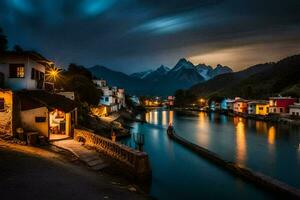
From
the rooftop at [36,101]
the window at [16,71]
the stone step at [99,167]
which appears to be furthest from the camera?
the window at [16,71]

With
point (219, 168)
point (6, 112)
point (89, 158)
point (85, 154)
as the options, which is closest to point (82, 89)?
point (6, 112)

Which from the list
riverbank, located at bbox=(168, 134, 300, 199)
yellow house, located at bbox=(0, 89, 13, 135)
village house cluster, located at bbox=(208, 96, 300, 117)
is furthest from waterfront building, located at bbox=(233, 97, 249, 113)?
yellow house, located at bbox=(0, 89, 13, 135)

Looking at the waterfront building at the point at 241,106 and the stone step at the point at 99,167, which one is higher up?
the waterfront building at the point at 241,106

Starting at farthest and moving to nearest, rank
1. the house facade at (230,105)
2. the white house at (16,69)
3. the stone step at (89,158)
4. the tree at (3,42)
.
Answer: the house facade at (230,105), the tree at (3,42), the white house at (16,69), the stone step at (89,158)

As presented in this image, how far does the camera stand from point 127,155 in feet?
79.7

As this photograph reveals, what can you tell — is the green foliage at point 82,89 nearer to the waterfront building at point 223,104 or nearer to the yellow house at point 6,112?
the yellow house at point 6,112

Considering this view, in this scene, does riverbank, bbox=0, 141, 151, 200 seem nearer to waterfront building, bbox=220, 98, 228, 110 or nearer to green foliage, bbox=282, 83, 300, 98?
green foliage, bbox=282, 83, 300, 98

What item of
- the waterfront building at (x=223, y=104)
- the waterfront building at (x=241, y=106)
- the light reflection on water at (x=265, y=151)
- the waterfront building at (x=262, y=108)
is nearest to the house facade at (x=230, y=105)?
the waterfront building at (x=223, y=104)

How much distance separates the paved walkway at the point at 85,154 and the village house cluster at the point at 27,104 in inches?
80.0

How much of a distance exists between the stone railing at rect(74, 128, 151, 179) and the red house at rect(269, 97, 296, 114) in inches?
3816

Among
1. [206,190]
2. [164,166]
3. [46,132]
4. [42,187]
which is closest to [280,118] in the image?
[164,166]

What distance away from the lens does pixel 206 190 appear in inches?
1077

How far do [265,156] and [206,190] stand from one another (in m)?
21.1

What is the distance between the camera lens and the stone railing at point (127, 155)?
75.9 ft
